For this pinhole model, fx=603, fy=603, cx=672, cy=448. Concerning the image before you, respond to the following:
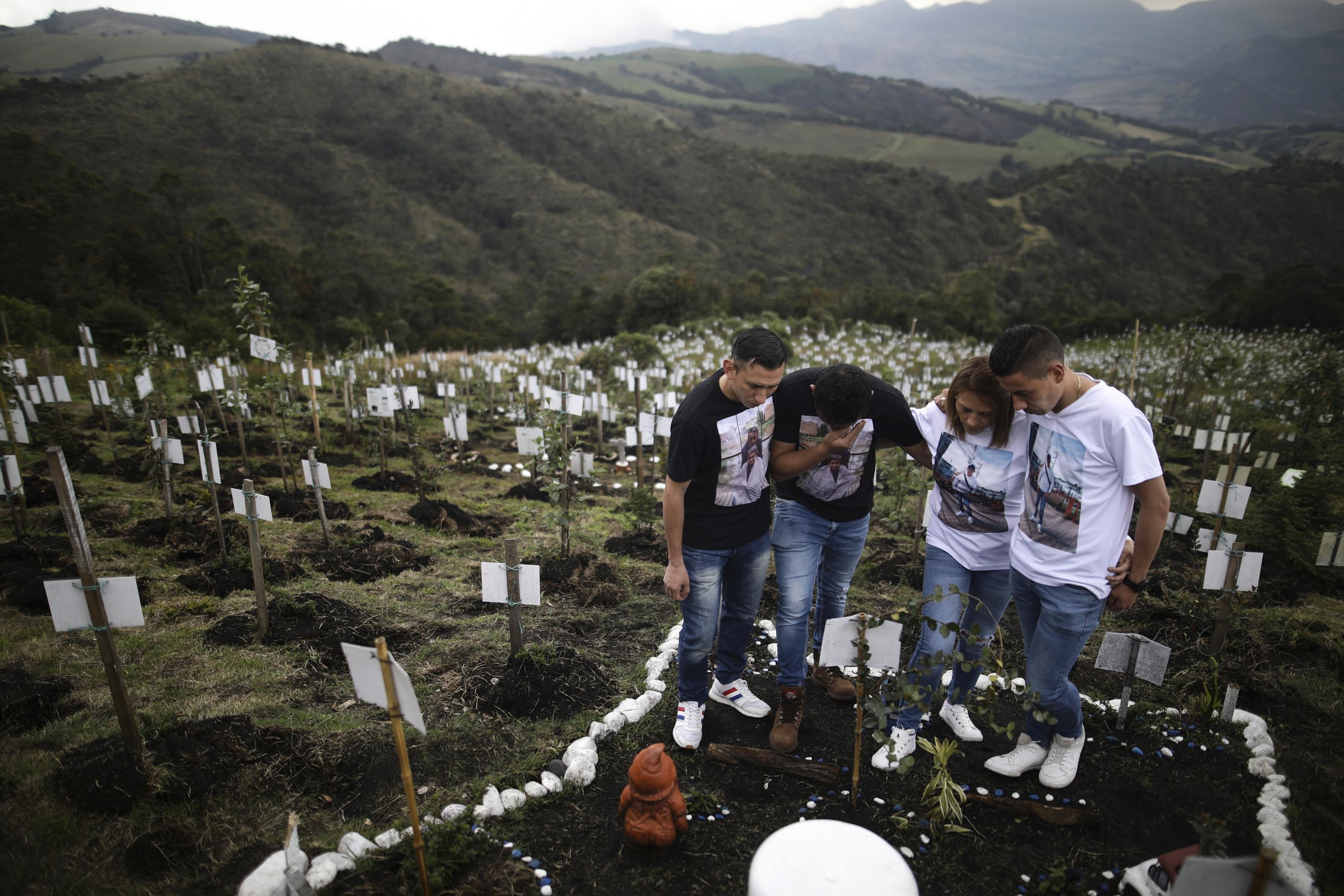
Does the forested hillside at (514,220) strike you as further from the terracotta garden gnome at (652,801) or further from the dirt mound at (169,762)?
the terracotta garden gnome at (652,801)

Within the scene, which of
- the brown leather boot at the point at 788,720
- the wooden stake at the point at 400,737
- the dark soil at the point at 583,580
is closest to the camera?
the wooden stake at the point at 400,737

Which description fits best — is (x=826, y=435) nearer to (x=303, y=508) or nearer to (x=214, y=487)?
(x=214, y=487)

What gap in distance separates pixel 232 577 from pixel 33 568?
4.38 ft

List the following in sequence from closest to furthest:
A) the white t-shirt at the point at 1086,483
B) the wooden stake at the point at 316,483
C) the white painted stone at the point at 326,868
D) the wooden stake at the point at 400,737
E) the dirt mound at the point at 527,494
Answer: the wooden stake at the point at 400,737, the white painted stone at the point at 326,868, the white t-shirt at the point at 1086,483, the wooden stake at the point at 316,483, the dirt mound at the point at 527,494

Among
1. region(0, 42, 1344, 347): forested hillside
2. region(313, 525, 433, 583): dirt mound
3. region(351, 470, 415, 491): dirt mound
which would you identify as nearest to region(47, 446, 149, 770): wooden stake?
region(313, 525, 433, 583): dirt mound

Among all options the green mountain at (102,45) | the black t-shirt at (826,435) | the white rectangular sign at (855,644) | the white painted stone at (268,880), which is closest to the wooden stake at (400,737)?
the white painted stone at (268,880)

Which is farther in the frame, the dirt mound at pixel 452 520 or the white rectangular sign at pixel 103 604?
the dirt mound at pixel 452 520

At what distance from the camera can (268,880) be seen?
2080 millimetres

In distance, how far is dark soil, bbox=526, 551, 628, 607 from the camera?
4617 mm

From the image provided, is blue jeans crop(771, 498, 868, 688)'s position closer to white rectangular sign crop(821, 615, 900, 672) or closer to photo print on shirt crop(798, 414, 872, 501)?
photo print on shirt crop(798, 414, 872, 501)

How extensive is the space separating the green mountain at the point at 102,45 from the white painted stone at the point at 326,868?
95.5 feet

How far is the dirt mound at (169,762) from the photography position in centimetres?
241

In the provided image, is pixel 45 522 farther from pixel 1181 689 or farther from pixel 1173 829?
pixel 1181 689

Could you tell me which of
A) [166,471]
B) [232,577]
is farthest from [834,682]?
[166,471]
